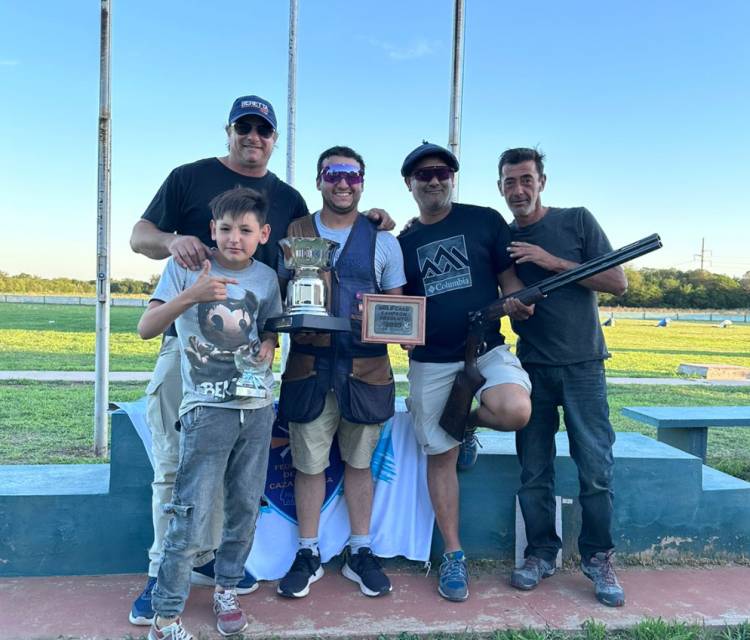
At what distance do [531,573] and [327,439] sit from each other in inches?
55.8

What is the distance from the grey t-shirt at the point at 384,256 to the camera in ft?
10.9

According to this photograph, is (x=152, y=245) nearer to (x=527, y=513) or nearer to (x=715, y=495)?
(x=527, y=513)

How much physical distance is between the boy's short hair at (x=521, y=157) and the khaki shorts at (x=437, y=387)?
1066mm

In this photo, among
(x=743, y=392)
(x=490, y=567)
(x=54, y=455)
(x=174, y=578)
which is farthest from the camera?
(x=743, y=392)

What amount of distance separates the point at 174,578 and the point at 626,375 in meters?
12.7

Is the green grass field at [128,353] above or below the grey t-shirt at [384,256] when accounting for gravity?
below

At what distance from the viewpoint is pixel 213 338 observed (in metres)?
2.78

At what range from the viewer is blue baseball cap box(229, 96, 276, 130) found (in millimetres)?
3145

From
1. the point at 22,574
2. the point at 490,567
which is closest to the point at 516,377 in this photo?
the point at 490,567

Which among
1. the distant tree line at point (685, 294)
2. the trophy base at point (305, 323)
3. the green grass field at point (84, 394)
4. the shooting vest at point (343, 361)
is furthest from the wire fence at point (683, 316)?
the trophy base at point (305, 323)

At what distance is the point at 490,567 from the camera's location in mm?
3691

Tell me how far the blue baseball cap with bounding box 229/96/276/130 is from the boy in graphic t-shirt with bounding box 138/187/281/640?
50 centimetres

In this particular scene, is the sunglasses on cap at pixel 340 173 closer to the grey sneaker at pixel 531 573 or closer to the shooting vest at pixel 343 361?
the shooting vest at pixel 343 361

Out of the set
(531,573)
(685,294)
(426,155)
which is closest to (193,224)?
(426,155)
